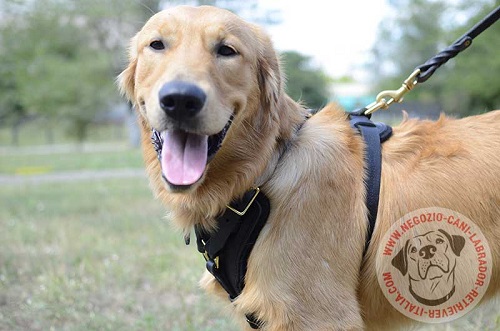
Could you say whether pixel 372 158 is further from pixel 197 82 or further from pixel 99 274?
pixel 99 274

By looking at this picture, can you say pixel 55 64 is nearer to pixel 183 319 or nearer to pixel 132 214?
pixel 132 214

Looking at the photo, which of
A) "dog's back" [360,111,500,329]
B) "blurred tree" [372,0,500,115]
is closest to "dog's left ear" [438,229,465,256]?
"dog's back" [360,111,500,329]

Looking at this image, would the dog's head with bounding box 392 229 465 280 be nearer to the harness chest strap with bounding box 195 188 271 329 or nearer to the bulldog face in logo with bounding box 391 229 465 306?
the bulldog face in logo with bounding box 391 229 465 306

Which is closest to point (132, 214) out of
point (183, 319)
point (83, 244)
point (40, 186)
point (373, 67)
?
point (83, 244)

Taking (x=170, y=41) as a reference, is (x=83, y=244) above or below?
below

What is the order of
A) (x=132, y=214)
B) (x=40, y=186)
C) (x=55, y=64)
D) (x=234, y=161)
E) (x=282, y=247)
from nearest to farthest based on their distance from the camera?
(x=282, y=247), (x=234, y=161), (x=132, y=214), (x=40, y=186), (x=55, y=64)

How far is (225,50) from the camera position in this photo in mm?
2738

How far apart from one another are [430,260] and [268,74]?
4.31 feet

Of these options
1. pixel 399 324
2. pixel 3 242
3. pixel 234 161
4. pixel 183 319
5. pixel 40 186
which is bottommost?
pixel 40 186

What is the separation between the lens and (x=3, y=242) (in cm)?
602

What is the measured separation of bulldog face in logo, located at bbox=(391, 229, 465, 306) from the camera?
2.74 meters

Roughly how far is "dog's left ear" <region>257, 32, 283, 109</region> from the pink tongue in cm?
45

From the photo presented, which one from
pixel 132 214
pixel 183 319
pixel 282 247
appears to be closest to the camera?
pixel 282 247

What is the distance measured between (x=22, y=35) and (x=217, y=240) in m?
11.2
